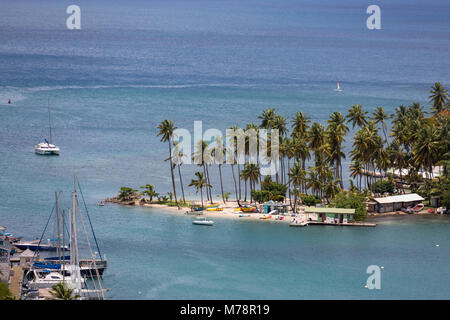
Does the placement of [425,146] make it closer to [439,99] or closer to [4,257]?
[439,99]

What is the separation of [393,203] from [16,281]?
5250 centimetres

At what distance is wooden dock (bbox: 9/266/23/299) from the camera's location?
7732cm

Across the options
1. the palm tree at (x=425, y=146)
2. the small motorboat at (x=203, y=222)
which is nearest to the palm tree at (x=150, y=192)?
the small motorboat at (x=203, y=222)

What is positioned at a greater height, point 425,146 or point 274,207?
point 425,146

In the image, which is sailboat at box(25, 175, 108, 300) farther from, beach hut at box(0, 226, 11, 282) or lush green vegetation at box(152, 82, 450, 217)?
lush green vegetation at box(152, 82, 450, 217)

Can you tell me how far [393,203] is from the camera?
11044cm

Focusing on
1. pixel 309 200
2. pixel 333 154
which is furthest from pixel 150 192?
pixel 333 154

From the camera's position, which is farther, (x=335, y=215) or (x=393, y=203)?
(x=393, y=203)

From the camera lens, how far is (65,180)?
12481 centimetres

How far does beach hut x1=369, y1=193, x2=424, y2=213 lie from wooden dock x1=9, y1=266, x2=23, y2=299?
48.6 meters

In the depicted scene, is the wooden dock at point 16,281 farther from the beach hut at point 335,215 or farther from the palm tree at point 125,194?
the beach hut at point 335,215

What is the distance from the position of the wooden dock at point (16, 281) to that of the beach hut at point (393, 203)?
48.6 metres

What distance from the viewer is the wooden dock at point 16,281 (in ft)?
254

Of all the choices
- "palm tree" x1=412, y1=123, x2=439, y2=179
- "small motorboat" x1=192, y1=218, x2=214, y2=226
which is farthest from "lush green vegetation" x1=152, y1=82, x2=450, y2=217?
"small motorboat" x1=192, y1=218, x2=214, y2=226
